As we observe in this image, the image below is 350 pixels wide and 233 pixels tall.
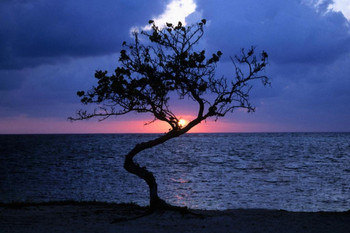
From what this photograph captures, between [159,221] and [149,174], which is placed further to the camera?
[149,174]

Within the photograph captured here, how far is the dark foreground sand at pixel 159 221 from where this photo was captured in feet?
44.4

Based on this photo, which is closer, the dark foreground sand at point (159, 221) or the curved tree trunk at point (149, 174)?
the dark foreground sand at point (159, 221)

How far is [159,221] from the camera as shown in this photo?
14.7 meters

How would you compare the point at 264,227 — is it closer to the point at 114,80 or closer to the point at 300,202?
the point at 114,80

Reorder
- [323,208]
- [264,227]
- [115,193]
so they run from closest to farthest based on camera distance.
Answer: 1. [264,227]
2. [323,208]
3. [115,193]

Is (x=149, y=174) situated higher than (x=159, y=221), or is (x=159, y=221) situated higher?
(x=149, y=174)

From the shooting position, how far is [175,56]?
14914mm

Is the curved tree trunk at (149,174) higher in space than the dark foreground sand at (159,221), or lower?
higher

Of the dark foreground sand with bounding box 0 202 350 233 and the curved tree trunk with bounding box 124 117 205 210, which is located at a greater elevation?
the curved tree trunk with bounding box 124 117 205 210

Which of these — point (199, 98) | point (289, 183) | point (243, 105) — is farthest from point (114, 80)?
point (289, 183)

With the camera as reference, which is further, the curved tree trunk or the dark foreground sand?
the curved tree trunk

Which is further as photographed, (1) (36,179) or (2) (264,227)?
(1) (36,179)

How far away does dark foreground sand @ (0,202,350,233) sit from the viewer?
532 inches

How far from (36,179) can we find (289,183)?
1181 inches
